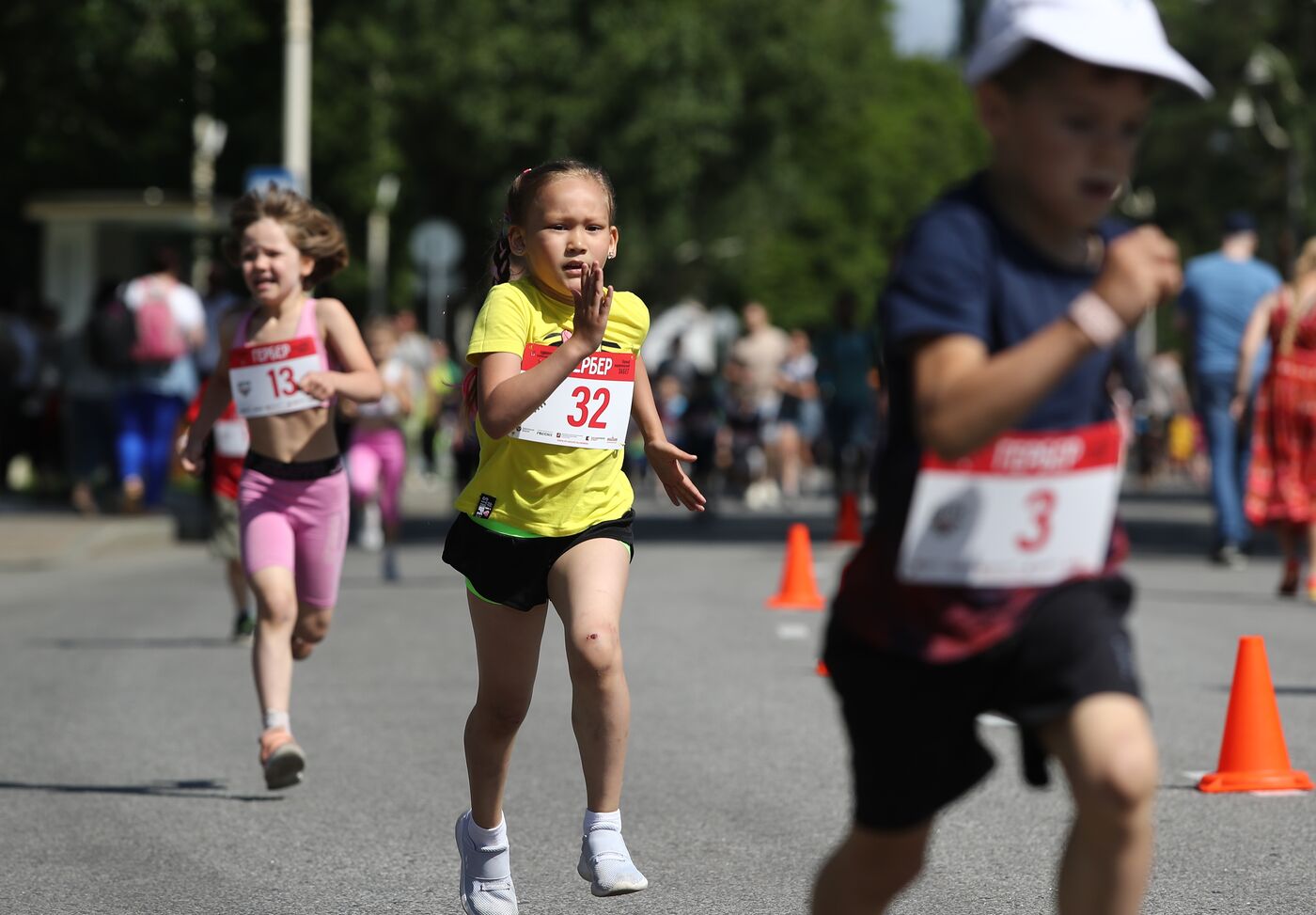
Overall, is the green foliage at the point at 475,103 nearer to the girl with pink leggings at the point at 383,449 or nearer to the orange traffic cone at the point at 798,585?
the girl with pink leggings at the point at 383,449

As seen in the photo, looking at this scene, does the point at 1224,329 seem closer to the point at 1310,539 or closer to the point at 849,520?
the point at 1310,539

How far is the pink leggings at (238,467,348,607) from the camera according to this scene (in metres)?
7.34

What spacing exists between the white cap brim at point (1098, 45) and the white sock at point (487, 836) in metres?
2.43

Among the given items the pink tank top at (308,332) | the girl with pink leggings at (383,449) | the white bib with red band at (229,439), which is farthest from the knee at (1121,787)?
the girl with pink leggings at (383,449)

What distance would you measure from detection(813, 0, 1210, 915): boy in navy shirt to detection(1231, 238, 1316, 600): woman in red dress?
9.32 meters

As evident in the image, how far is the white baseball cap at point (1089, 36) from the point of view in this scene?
3373 mm

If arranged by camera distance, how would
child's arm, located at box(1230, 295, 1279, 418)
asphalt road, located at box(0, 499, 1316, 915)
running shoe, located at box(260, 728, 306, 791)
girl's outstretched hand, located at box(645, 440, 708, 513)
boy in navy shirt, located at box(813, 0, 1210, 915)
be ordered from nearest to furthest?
boy in navy shirt, located at box(813, 0, 1210, 915) < girl's outstretched hand, located at box(645, 440, 708, 513) < asphalt road, located at box(0, 499, 1316, 915) < running shoe, located at box(260, 728, 306, 791) < child's arm, located at box(1230, 295, 1279, 418)

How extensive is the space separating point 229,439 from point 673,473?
6400 millimetres

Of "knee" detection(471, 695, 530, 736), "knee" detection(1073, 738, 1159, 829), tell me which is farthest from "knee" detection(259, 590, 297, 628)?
"knee" detection(1073, 738, 1159, 829)

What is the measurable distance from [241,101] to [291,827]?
1082 inches

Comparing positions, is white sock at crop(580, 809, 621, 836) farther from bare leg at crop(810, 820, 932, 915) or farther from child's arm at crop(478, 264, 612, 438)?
bare leg at crop(810, 820, 932, 915)

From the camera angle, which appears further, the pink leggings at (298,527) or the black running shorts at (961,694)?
the pink leggings at (298,527)

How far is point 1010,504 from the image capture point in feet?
11.5

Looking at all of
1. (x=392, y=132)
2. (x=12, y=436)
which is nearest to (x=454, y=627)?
(x=12, y=436)
